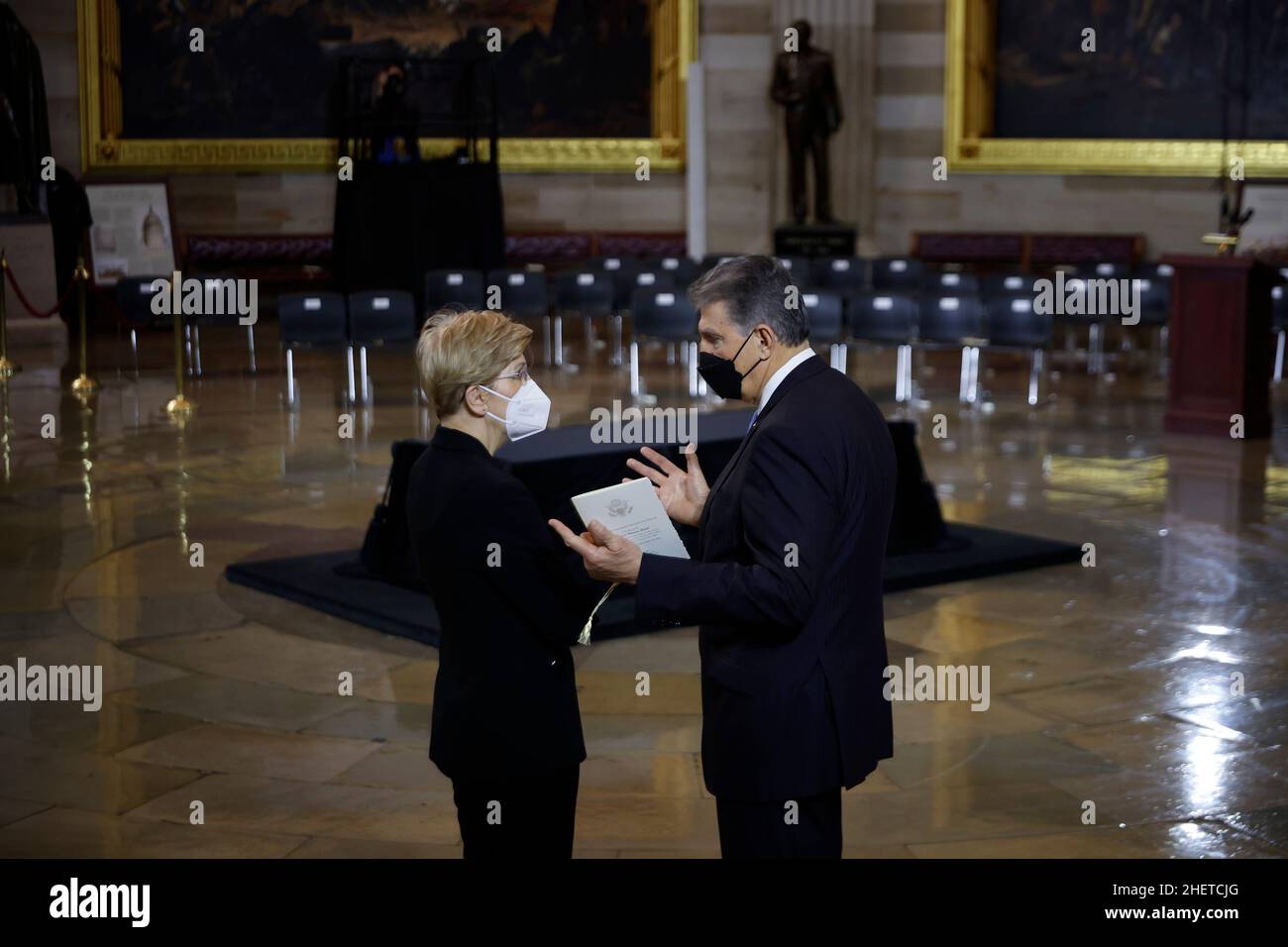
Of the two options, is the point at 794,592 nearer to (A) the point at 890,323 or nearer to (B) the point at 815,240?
(A) the point at 890,323

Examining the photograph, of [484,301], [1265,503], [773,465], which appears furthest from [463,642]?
[484,301]

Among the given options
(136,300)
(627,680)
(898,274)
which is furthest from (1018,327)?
(136,300)

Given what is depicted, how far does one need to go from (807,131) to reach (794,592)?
18610mm

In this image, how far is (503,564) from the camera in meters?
3.80

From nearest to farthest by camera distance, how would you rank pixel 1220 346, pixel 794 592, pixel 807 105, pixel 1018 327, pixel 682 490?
1. pixel 794 592
2. pixel 682 490
3. pixel 1220 346
4. pixel 1018 327
5. pixel 807 105

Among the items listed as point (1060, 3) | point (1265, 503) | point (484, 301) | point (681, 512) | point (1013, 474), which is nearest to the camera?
point (681, 512)

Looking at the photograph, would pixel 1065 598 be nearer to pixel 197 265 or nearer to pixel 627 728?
pixel 627 728

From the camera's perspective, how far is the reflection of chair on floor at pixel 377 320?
15562 millimetres

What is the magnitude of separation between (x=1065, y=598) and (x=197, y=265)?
16589 mm

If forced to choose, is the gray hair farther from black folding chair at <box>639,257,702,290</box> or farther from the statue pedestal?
the statue pedestal

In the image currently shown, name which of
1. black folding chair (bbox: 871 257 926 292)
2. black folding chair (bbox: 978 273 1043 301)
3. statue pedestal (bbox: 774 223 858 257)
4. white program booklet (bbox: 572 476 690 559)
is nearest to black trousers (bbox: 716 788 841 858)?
white program booklet (bbox: 572 476 690 559)

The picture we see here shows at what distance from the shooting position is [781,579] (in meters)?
3.49

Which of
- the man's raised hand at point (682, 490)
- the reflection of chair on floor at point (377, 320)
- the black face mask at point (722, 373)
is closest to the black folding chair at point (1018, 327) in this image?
the reflection of chair on floor at point (377, 320)

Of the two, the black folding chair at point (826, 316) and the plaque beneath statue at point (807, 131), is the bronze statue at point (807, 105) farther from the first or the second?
the black folding chair at point (826, 316)
